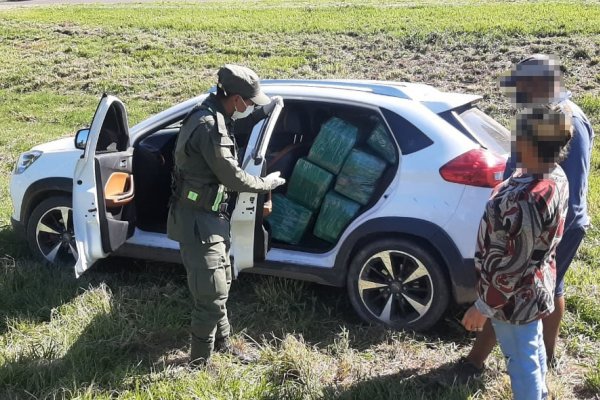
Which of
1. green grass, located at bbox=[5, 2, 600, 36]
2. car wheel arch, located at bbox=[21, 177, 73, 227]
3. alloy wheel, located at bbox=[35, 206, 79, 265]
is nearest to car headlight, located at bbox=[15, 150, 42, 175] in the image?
car wheel arch, located at bbox=[21, 177, 73, 227]

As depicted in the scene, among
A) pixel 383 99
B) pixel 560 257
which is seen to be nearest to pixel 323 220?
pixel 383 99

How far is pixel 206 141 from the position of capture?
333 centimetres

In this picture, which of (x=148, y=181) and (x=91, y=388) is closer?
(x=91, y=388)

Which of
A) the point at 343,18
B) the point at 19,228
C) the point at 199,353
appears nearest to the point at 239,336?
the point at 199,353

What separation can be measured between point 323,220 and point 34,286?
215 cm

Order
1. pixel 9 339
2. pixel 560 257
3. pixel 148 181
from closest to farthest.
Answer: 1. pixel 560 257
2. pixel 9 339
3. pixel 148 181

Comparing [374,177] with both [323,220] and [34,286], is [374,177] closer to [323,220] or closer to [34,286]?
[323,220]

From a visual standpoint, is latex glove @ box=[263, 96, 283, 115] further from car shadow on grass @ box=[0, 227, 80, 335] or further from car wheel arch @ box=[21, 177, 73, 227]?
car shadow on grass @ box=[0, 227, 80, 335]

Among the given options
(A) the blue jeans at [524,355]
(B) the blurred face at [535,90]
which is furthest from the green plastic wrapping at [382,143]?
(A) the blue jeans at [524,355]

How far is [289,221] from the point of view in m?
4.53

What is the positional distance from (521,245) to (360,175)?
1748 mm

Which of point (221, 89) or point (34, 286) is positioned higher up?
point (221, 89)

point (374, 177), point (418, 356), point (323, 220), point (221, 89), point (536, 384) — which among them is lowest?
point (418, 356)

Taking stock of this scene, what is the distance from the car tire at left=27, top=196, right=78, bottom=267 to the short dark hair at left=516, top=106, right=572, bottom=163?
11.4 ft
